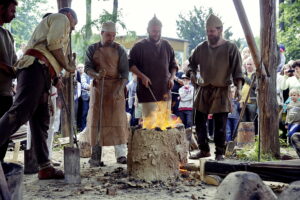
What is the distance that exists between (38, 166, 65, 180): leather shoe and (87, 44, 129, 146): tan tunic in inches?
42.0

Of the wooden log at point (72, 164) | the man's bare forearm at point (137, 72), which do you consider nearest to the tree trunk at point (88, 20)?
the man's bare forearm at point (137, 72)

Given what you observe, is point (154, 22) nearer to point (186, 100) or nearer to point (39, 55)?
point (39, 55)

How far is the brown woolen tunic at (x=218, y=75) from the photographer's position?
570 cm

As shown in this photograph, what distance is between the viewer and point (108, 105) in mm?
6102

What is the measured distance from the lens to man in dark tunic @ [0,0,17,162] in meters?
4.52

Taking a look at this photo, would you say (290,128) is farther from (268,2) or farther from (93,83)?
(93,83)

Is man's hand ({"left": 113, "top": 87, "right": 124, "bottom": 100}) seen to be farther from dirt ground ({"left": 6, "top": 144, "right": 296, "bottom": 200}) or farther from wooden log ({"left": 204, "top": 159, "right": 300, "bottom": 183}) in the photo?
wooden log ({"left": 204, "top": 159, "right": 300, "bottom": 183})

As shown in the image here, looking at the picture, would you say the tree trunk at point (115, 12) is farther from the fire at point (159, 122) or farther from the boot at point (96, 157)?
the fire at point (159, 122)

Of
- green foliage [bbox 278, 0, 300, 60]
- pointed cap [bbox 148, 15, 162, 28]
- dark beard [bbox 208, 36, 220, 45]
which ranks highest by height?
green foliage [bbox 278, 0, 300, 60]

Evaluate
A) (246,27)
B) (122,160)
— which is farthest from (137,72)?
(246,27)

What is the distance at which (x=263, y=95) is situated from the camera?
645 centimetres

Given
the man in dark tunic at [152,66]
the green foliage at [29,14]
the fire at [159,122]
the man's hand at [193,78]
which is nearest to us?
the fire at [159,122]

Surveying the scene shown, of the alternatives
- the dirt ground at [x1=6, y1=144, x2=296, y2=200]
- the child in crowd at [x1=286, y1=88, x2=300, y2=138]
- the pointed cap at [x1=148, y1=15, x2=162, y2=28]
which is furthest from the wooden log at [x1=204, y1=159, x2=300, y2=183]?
the child in crowd at [x1=286, y1=88, x2=300, y2=138]

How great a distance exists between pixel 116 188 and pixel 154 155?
2.04 feet
